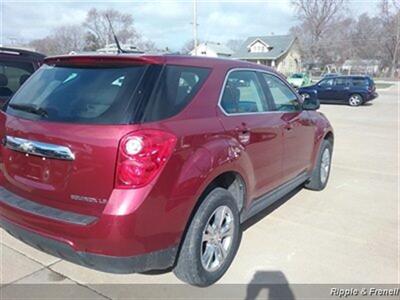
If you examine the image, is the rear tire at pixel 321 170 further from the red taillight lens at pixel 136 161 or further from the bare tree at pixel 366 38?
the bare tree at pixel 366 38

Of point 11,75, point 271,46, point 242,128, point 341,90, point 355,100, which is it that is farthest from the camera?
point 271,46

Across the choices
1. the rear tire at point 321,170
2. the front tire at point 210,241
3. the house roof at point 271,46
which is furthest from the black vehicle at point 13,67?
the house roof at point 271,46

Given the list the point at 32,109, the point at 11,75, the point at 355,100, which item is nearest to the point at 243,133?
the point at 32,109

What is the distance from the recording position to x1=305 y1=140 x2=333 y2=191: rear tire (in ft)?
17.5

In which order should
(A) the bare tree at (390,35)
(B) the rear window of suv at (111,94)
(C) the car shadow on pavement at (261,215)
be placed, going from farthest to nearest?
(A) the bare tree at (390,35) < (C) the car shadow on pavement at (261,215) < (B) the rear window of suv at (111,94)

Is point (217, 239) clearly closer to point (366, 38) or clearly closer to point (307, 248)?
point (307, 248)

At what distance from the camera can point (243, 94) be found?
3549 mm

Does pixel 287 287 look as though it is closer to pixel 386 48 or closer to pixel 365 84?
pixel 365 84

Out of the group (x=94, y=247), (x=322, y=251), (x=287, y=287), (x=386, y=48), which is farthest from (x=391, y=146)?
(x=386, y=48)

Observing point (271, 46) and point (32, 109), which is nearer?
point (32, 109)

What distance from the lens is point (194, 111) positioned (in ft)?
9.17

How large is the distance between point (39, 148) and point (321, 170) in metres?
4.01

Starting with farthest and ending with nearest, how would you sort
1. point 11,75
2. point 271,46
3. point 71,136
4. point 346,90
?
point 271,46, point 346,90, point 11,75, point 71,136

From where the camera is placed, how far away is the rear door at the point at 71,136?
94.9 inches
